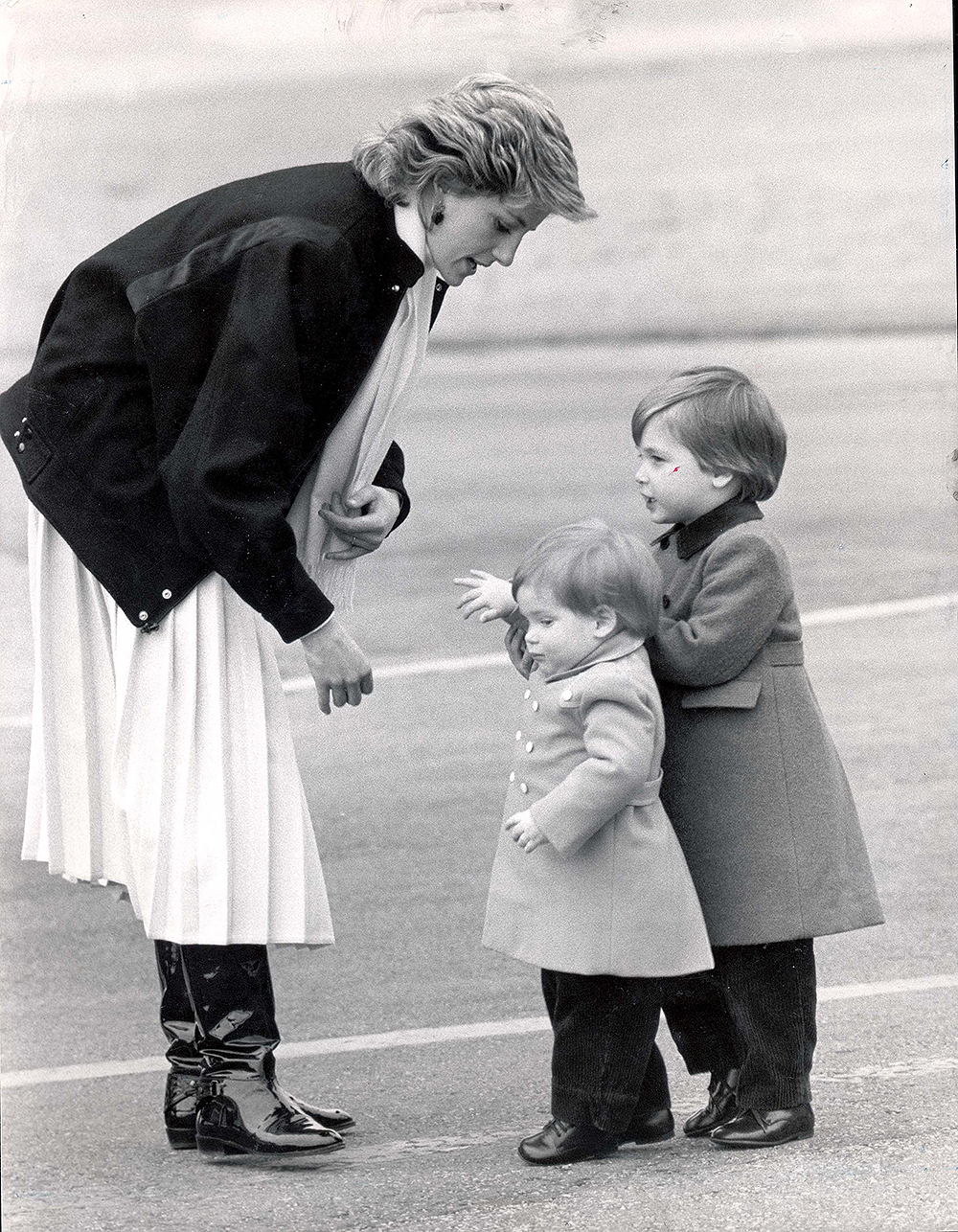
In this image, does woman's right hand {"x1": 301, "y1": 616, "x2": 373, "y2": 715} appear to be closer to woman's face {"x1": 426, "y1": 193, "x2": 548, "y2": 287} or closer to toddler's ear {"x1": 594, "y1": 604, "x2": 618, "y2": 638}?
toddler's ear {"x1": 594, "y1": 604, "x2": 618, "y2": 638}

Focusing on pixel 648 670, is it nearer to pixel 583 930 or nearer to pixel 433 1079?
pixel 583 930

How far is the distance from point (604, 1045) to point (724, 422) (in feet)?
2.71

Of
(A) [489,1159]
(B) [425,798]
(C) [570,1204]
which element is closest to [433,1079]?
(A) [489,1159]

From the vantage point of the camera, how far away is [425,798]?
4387 millimetres

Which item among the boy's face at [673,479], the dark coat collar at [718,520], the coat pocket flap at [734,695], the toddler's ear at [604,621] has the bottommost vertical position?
the coat pocket flap at [734,695]

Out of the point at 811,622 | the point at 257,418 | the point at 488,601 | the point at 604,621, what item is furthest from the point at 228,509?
the point at 811,622

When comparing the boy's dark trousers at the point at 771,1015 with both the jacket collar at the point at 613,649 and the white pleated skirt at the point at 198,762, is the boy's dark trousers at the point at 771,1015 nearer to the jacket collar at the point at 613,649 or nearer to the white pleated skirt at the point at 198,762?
the jacket collar at the point at 613,649

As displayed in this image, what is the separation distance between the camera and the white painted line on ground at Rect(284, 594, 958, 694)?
12.5 feet

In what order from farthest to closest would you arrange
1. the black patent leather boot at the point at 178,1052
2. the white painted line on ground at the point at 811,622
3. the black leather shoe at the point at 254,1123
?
the white painted line on ground at the point at 811,622, the black patent leather boot at the point at 178,1052, the black leather shoe at the point at 254,1123

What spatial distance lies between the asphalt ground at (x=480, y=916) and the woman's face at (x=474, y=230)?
64 cm

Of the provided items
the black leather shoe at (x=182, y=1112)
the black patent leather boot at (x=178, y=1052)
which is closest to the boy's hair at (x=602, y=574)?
the black patent leather boot at (x=178, y=1052)

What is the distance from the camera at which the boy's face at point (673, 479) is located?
→ 2.67 meters

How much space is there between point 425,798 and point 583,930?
1.80 metres

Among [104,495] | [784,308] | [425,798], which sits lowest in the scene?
[425,798]
